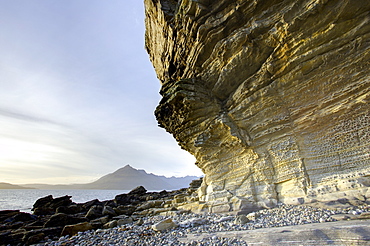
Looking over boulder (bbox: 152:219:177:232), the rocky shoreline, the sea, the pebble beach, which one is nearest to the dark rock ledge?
the rocky shoreline

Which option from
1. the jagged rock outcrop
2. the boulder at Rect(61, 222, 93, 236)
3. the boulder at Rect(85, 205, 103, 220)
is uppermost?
the jagged rock outcrop

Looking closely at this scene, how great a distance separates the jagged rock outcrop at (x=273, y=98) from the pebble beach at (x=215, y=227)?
99cm

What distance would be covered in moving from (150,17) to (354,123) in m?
19.6

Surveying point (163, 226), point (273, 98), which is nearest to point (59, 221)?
point (163, 226)

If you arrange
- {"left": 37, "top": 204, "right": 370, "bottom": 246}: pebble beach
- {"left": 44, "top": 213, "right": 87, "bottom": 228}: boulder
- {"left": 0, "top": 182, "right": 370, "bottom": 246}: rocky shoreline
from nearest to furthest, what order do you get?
1. {"left": 37, "top": 204, "right": 370, "bottom": 246}: pebble beach
2. {"left": 0, "top": 182, "right": 370, "bottom": 246}: rocky shoreline
3. {"left": 44, "top": 213, "right": 87, "bottom": 228}: boulder

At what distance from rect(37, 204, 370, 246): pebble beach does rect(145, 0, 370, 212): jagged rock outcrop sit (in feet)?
3.25

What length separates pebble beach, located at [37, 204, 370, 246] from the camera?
8.28 metres

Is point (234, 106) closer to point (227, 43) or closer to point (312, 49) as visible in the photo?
point (227, 43)

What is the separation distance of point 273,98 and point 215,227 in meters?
7.97

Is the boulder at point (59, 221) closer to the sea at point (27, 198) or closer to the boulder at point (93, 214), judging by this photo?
the boulder at point (93, 214)

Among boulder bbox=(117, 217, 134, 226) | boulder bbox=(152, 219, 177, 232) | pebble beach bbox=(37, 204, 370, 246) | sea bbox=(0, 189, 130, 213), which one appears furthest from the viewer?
sea bbox=(0, 189, 130, 213)

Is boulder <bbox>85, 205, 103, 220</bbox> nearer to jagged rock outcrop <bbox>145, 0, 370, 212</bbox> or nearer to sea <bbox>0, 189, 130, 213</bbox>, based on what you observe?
jagged rock outcrop <bbox>145, 0, 370, 212</bbox>

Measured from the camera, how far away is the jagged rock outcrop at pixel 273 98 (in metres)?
9.48

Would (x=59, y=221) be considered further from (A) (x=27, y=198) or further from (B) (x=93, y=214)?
(A) (x=27, y=198)
